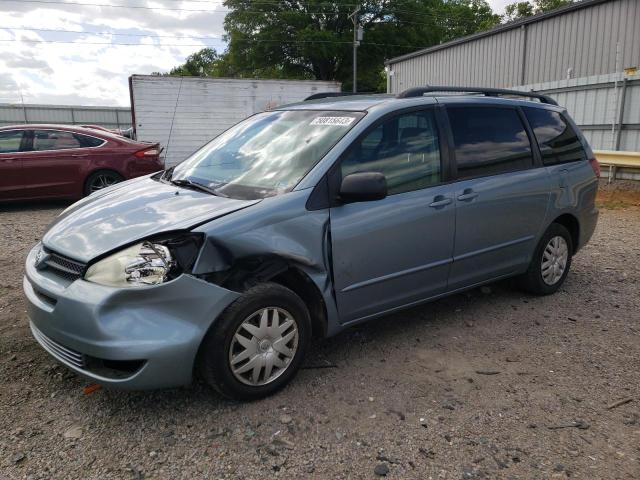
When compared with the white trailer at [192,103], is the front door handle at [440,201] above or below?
below

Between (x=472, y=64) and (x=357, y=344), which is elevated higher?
(x=472, y=64)

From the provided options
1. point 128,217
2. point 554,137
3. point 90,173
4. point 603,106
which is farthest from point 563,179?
point 603,106

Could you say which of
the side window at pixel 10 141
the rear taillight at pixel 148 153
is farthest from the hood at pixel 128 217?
the side window at pixel 10 141

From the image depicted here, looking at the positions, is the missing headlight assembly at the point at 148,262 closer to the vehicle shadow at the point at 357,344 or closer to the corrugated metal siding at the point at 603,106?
the vehicle shadow at the point at 357,344

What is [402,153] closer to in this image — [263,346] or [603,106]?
[263,346]

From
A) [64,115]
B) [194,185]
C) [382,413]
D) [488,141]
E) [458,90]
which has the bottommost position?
[382,413]

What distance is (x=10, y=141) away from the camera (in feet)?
29.8

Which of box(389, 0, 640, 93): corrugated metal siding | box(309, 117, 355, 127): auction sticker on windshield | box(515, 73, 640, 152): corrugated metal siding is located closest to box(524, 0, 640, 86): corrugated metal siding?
box(389, 0, 640, 93): corrugated metal siding

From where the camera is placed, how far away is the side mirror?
3.15 m

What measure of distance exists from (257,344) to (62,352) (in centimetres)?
101

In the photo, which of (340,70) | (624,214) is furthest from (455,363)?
(340,70)

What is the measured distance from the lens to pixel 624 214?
916 cm

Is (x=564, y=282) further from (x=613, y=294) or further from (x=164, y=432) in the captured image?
(x=164, y=432)

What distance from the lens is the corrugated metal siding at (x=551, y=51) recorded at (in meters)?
11.9
